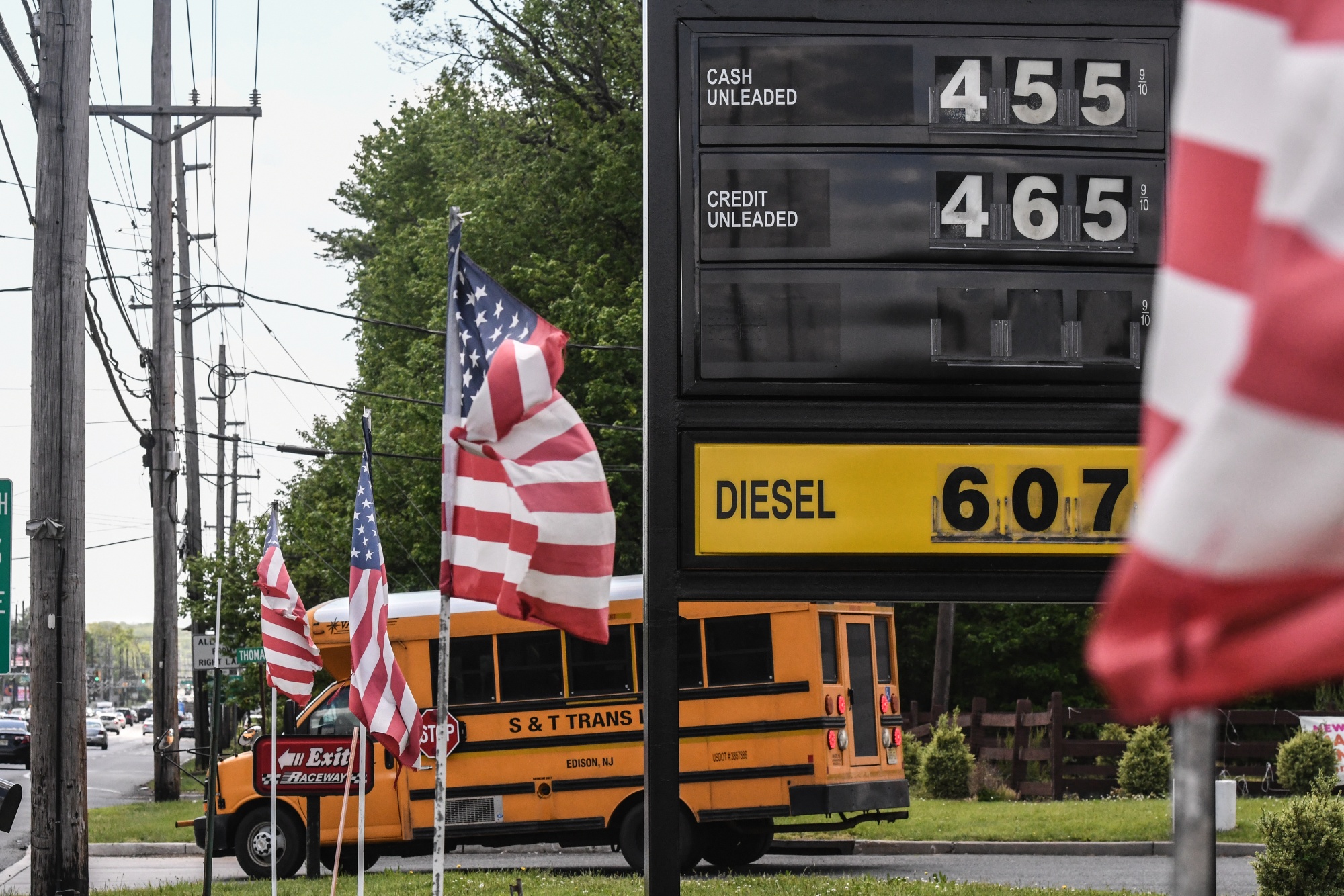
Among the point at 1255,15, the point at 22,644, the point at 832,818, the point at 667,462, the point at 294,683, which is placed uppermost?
the point at 1255,15

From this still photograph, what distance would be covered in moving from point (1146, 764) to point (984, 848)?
558 cm

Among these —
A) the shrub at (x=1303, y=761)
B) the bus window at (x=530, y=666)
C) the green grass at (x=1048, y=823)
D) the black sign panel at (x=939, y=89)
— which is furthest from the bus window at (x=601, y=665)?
the shrub at (x=1303, y=761)

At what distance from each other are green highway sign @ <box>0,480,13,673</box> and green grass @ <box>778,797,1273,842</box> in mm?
10604

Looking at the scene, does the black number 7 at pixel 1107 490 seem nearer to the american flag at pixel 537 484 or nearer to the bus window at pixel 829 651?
the american flag at pixel 537 484

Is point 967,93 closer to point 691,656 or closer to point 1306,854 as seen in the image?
point 1306,854

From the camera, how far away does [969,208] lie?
7941 mm

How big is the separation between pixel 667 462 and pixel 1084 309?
2.23m

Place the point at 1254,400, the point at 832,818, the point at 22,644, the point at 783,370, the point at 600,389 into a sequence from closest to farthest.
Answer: the point at 1254,400
the point at 783,370
the point at 832,818
the point at 600,389
the point at 22,644

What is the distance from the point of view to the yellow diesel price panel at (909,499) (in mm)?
7945

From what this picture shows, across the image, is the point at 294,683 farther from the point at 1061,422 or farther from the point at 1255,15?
the point at 1255,15

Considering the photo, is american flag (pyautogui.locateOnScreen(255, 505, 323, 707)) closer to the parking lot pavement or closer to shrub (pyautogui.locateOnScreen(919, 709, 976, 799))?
the parking lot pavement

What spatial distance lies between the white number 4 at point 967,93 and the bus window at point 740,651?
8.62 metres

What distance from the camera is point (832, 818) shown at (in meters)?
20.4

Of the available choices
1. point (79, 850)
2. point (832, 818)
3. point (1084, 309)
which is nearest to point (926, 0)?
point (1084, 309)
